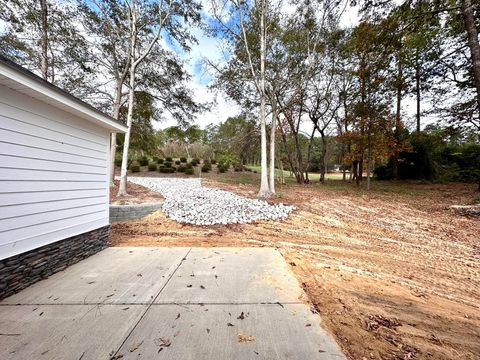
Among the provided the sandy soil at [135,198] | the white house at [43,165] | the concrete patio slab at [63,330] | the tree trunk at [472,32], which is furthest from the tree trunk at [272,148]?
the concrete patio slab at [63,330]

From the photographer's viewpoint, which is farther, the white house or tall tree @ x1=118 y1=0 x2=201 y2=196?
tall tree @ x1=118 y1=0 x2=201 y2=196

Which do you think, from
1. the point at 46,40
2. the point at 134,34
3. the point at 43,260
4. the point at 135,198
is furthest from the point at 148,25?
the point at 43,260

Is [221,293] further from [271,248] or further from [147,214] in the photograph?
[147,214]

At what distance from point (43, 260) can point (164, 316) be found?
69.9 inches

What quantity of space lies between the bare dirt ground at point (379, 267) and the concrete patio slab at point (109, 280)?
68 centimetres

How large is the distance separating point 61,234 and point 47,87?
5.77 ft

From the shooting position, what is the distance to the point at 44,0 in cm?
658

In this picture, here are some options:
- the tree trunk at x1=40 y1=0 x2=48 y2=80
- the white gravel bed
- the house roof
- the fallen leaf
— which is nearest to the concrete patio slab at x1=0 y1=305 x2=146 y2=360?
the fallen leaf

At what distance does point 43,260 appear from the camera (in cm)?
246

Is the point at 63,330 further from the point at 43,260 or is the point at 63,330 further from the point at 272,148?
the point at 272,148

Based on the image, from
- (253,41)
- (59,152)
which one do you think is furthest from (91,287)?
(253,41)

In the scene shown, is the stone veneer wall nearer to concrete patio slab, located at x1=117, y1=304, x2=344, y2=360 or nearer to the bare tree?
concrete patio slab, located at x1=117, y1=304, x2=344, y2=360

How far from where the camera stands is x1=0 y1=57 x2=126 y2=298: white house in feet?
6.82

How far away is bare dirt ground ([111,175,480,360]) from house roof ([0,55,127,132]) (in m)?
2.29
